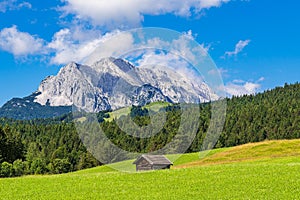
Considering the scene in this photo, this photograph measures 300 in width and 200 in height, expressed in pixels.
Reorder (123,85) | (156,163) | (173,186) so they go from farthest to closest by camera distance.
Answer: (156,163) → (173,186) → (123,85)

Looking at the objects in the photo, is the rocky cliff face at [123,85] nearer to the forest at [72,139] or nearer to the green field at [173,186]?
the green field at [173,186]

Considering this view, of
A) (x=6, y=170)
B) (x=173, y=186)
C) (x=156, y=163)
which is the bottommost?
(x=173, y=186)

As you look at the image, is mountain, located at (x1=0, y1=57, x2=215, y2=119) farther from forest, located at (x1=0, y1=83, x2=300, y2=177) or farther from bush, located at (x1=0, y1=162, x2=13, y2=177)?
forest, located at (x1=0, y1=83, x2=300, y2=177)

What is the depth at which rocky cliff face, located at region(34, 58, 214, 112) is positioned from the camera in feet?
65.7

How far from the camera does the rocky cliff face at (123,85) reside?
20031 mm

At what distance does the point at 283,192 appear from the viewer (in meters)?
22.0

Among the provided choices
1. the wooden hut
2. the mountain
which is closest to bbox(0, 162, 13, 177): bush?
the wooden hut

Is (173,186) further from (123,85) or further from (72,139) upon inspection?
(72,139)

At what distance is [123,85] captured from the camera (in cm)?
2066

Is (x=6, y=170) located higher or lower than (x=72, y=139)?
lower

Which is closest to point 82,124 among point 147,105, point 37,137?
point 147,105

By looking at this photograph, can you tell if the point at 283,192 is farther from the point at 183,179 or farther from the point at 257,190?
the point at 183,179

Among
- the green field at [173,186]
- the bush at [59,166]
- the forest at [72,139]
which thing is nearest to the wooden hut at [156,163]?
the green field at [173,186]

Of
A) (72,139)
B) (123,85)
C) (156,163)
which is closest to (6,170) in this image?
(156,163)
